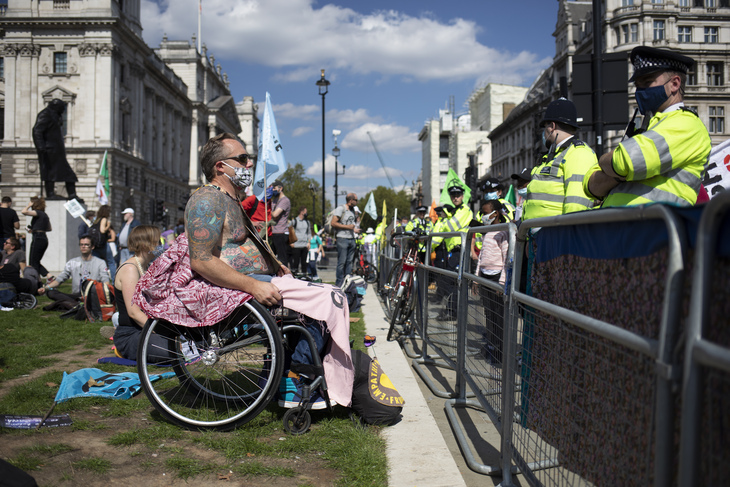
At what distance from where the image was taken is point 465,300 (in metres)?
4.15

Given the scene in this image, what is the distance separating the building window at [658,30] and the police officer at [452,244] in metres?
47.9

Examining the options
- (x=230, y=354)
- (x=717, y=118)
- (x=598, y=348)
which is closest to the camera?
(x=598, y=348)

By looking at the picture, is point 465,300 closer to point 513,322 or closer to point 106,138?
point 513,322

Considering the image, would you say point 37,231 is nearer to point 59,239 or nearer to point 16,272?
point 16,272

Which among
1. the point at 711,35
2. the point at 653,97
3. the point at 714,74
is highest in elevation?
the point at 711,35

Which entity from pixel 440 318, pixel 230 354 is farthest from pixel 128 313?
pixel 440 318

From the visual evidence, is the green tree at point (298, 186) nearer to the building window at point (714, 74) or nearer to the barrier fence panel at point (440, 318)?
the building window at point (714, 74)

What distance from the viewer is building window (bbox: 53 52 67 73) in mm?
50625

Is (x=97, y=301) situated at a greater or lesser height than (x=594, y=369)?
lesser

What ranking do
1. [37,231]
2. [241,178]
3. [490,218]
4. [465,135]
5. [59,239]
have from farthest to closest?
[465,135] < [59,239] < [37,231] < [490,218] < [241,178]

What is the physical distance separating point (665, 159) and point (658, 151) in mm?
57

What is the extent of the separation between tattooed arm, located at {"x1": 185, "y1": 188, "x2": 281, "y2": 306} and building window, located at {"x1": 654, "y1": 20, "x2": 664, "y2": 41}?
55285 millimetres

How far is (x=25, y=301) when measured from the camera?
382 inches

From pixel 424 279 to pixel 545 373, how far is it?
3498 mm
